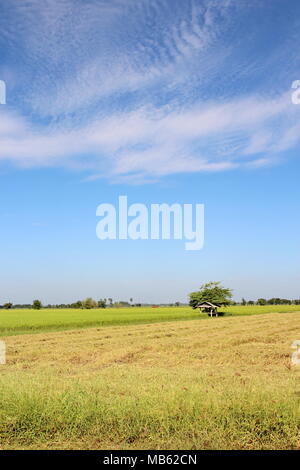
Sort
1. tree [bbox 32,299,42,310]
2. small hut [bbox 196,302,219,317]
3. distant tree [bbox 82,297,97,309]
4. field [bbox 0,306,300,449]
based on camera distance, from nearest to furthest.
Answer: field [bbox 0,306,300,449]
small hut [bbox 196,302,219,317]
tree [bbox 32,299,42,310]
distant tree [bbox 82,297,97,309]

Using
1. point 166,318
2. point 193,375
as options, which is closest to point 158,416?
point 193,375

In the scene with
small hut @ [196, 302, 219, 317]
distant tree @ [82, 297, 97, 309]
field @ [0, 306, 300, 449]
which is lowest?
distant tree @ [82, 297, 97, 309]

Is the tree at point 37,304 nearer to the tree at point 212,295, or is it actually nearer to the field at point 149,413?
the tree at point 212,295

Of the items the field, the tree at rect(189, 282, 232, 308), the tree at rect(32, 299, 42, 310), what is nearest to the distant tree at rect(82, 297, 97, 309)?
the tree at rect(32, 299, 42, 310)

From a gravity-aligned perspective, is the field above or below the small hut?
above

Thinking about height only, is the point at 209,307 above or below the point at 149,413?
below

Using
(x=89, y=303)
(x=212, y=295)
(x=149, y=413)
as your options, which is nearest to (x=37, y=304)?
(x=89, y=303)

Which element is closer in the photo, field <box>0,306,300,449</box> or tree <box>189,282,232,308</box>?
field <box>0,306,300,449</box>

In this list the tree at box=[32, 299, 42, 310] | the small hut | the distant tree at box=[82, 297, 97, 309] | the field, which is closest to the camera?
the field

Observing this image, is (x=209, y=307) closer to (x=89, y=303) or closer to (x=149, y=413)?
(x=149, y=413)

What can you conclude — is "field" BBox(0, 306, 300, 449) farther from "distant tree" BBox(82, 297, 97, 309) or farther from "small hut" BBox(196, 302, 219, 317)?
"distant tree" BBox(82, 297, 97, 309)

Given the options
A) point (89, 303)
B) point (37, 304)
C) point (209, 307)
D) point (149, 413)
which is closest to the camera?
point (149, 413)

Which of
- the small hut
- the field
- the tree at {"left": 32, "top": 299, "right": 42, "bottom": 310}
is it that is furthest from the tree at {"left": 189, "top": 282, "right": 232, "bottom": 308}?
the tree at {"left": 32, "top": 299, "right": 42, "bottom": 310}
